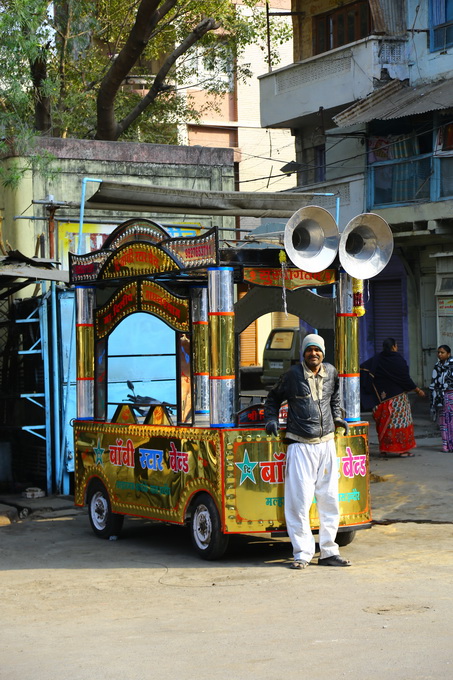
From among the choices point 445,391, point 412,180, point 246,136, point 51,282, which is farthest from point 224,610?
point 246,136

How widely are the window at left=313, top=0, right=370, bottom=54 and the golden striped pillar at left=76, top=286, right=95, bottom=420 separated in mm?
16575

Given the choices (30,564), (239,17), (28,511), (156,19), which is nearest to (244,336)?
(239,17)

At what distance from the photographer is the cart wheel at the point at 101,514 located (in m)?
9.97

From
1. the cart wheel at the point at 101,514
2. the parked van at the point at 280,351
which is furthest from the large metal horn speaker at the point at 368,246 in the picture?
the parked van at the point at 280,351

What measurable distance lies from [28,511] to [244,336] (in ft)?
80.2

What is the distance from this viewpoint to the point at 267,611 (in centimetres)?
685

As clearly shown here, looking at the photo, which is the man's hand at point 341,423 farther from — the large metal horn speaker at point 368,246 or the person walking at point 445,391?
the person walking at point 445,391

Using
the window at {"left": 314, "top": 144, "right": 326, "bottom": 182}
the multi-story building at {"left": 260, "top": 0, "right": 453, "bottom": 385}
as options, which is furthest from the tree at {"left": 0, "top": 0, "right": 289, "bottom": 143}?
the window at {"left": 314, "top": 144, "right": 326, "bottom": 182}

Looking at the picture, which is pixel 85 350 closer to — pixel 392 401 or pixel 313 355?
pixel 313 355

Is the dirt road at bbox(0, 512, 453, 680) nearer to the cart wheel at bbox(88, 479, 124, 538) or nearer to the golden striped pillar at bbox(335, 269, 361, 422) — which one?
the cart wheel at bbox(88, 479, 124, 538)

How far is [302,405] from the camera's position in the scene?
843cm

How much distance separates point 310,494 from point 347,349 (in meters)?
1.48

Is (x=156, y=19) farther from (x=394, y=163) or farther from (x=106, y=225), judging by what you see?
(x=106, y=225)

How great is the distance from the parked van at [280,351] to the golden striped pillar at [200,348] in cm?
1651
